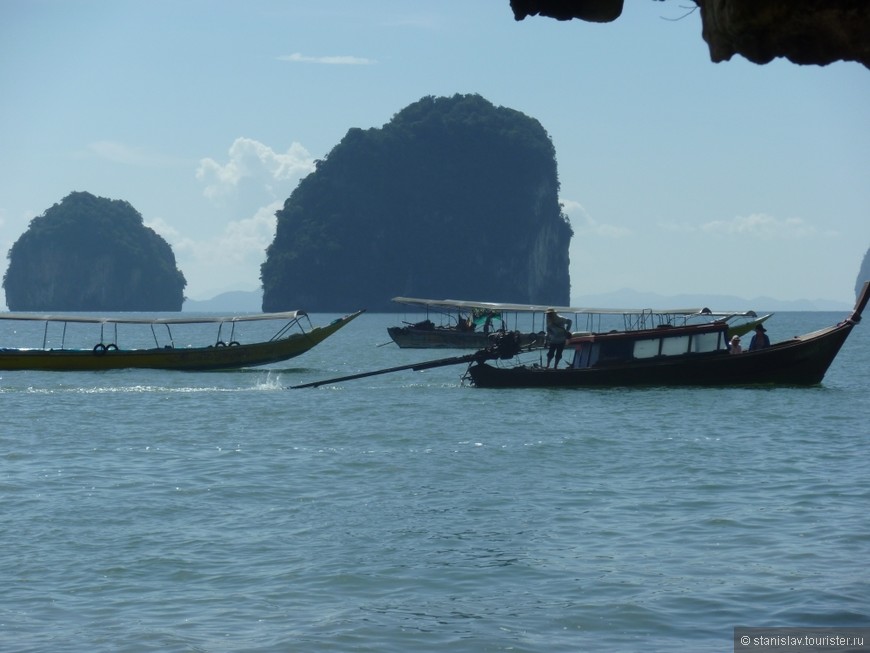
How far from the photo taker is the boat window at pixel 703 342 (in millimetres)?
32094

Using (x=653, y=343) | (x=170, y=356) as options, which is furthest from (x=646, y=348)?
(x=170, y=356)

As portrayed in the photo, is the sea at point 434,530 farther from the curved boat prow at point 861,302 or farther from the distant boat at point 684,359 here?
the curved boat prow at point 861,302

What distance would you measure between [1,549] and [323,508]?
462cm

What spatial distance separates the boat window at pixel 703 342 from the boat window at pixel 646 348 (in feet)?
3.43

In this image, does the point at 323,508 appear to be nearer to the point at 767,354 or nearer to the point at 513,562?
the point at 513,562

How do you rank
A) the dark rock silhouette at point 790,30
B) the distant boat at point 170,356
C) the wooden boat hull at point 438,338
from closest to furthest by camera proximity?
the dark rock silhouette at point 790,30
the distant boat at point 170,356
the wooden boat hull at point 438,338

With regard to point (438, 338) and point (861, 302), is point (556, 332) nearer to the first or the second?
point (861, 302)

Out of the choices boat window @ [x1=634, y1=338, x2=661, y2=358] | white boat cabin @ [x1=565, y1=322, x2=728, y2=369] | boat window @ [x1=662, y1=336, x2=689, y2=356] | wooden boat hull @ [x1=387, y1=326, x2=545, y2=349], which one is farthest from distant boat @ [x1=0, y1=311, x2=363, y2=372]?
wooden boat hull @ [x1=387, y1=326, x2=545, y2=349]

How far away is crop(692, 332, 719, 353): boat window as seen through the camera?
32094mm

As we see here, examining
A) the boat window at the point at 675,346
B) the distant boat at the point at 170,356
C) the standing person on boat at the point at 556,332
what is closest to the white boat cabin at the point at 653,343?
the boat window at the point at 675,346

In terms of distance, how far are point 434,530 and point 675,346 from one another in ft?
59.8

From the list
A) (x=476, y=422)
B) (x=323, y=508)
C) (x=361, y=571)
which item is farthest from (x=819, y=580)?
(x=476, y=422)

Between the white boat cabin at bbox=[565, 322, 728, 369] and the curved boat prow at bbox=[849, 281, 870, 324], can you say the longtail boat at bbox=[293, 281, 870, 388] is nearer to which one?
the white boat cabin at bbox=[565, 322, 728, 369]

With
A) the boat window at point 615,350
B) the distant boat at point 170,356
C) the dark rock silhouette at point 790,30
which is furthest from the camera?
the distant boat at point 170,356
